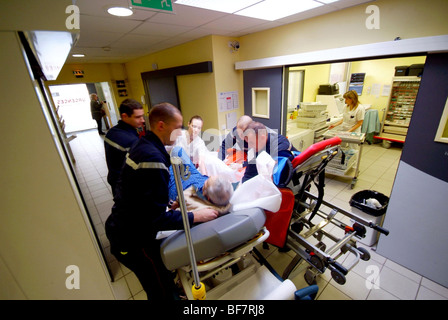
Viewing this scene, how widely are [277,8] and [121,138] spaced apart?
2180mm

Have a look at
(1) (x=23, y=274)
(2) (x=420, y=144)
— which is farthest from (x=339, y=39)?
(1) (x=23, y=274)

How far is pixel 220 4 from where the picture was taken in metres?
1.92

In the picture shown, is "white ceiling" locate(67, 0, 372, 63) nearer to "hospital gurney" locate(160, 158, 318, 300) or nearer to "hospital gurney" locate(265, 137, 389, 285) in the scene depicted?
"hospital gurney" locate(265, 137, 389, 285)

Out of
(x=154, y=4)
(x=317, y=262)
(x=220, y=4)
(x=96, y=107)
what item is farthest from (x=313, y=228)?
(x=96, y=107)

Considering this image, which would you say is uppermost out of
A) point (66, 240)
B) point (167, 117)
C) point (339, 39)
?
point (339, 39)

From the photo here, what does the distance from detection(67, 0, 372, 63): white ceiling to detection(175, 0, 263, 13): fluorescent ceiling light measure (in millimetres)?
84

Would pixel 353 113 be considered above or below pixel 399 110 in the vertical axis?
above

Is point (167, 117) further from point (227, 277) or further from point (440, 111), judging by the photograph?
point (440, 111)

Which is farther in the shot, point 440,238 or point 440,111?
point 440,238

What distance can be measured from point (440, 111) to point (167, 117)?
7.18 ft

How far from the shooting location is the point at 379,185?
3.57 metres

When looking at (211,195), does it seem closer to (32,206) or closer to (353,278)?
(32,206)

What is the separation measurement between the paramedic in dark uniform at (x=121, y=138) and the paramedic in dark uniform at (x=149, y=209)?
0.79 metres

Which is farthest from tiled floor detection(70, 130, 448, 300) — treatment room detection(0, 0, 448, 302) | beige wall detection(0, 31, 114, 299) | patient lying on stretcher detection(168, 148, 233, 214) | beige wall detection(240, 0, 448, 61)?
beige wall detection(240, 0, 448, 61)
